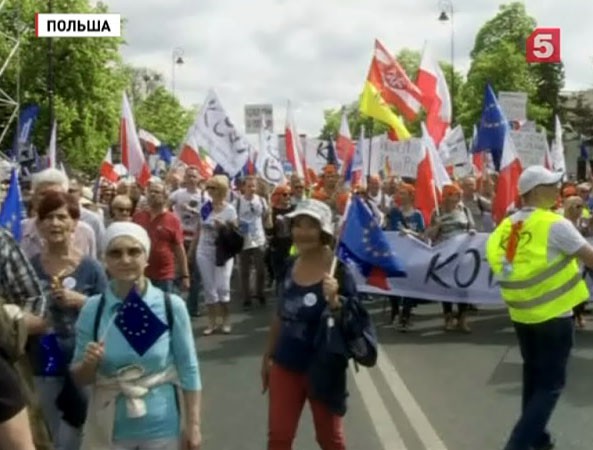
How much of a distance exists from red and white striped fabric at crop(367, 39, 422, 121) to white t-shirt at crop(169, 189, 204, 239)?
332 centimetres

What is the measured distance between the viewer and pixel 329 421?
5.35m

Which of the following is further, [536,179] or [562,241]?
[536,179]

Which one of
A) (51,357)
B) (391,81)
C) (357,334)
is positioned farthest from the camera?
(391,81)

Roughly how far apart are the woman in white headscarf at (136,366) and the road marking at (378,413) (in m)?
2.85

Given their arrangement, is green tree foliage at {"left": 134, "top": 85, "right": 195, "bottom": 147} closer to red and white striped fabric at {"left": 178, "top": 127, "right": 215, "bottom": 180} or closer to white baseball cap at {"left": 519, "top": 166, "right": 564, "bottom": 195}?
red and white striped fabric at {"left": 178, "top": 127, "right": 215, "bottom": 180}

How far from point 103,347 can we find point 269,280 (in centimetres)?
1241

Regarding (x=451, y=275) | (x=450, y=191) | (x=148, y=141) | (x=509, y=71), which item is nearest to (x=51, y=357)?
(x=450, y=191)

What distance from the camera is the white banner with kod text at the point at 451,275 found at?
12.5 m

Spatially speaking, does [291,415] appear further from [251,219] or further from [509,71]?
[509,71]

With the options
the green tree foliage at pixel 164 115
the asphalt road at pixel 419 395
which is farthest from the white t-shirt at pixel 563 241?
the green tree foliage at pixel 164 115

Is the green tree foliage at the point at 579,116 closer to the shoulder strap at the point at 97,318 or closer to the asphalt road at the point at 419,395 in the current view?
the asphalt road at the point at 419,395

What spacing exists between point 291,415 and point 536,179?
201 cm

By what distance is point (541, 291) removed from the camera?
6.34 m

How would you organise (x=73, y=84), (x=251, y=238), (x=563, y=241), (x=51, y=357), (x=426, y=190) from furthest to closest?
(x=73, y=84)
(x=251, y=238)
(x=426, y=190)
(x=563, y=241)
(x=51, y=357)
